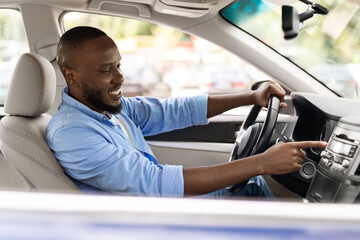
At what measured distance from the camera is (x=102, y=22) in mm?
2660

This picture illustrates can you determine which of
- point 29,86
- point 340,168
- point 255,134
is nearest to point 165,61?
point 255,134

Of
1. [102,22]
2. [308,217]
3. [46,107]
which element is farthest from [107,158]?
[102,22]

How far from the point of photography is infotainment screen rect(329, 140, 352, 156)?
1662 millimetres

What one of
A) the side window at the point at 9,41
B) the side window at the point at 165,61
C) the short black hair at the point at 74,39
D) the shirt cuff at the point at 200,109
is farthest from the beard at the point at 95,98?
the side window at the point at 9,41

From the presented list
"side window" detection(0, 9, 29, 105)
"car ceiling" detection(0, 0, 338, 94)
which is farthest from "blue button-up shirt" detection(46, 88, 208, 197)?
"side window" detection(0, 9, 29, 105)

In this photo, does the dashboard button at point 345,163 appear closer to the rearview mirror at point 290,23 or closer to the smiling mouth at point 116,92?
the rearview mirror at point 290,23

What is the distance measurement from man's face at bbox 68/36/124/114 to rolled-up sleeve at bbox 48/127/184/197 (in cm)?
19

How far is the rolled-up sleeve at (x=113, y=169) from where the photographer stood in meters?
1.64

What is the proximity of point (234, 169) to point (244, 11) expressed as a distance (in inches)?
40.8

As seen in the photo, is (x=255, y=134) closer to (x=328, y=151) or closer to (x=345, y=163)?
(x=328, y=151)

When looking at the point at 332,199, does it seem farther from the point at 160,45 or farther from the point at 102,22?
the point at 160,45

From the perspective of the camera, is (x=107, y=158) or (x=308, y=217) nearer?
(x=308, y=217)

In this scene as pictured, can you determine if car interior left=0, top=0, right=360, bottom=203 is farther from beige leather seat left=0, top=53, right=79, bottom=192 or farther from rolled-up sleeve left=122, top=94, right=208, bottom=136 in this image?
rolled-up sleeve left=122, top=94, right=208, bottom=136

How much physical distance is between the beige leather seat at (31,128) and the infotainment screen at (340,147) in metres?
0.87
